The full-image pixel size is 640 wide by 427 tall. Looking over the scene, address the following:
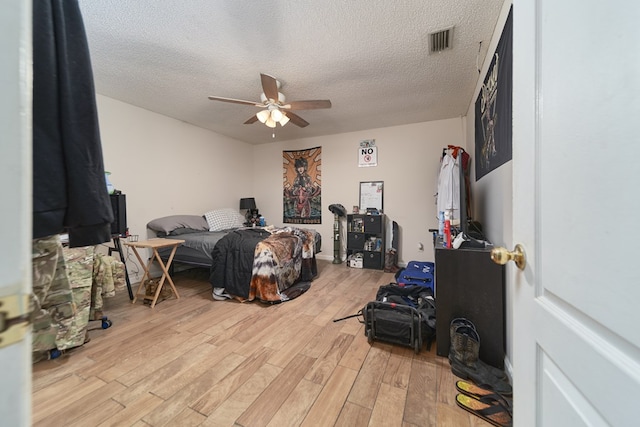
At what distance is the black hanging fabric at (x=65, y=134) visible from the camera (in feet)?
1.79

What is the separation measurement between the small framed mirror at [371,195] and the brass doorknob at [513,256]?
3.64 metres

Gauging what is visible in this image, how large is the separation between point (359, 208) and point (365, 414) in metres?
3.46

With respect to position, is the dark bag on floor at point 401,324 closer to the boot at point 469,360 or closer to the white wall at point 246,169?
the boot at point 469,360

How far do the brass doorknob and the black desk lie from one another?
1.11 m

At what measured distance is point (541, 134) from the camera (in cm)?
59

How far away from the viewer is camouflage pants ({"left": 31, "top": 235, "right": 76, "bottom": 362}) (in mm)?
557

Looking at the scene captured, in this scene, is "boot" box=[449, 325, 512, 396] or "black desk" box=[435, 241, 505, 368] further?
"black desk" box=[435, 241, 505, 368]

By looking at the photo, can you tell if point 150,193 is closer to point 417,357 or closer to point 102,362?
point 102,362

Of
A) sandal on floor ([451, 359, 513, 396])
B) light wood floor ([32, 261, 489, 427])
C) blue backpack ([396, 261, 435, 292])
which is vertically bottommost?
light wood floor ([32, 261, 489, 427])

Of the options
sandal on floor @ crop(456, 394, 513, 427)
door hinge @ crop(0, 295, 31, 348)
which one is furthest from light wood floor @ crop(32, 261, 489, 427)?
door hinge @ crop(0, 295, 31, 348)

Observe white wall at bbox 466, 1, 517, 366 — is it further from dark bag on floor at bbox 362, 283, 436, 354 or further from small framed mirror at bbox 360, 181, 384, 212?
small framed mirror at bbox 360, 181, 384, 212

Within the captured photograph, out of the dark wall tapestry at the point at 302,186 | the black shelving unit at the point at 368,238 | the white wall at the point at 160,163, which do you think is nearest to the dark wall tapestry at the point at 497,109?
the black shelving unit at the point at 368,238

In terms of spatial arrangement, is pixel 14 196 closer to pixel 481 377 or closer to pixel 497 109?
pixel 481 377

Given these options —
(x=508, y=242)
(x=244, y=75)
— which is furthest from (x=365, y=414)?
(x=244, y=75)
